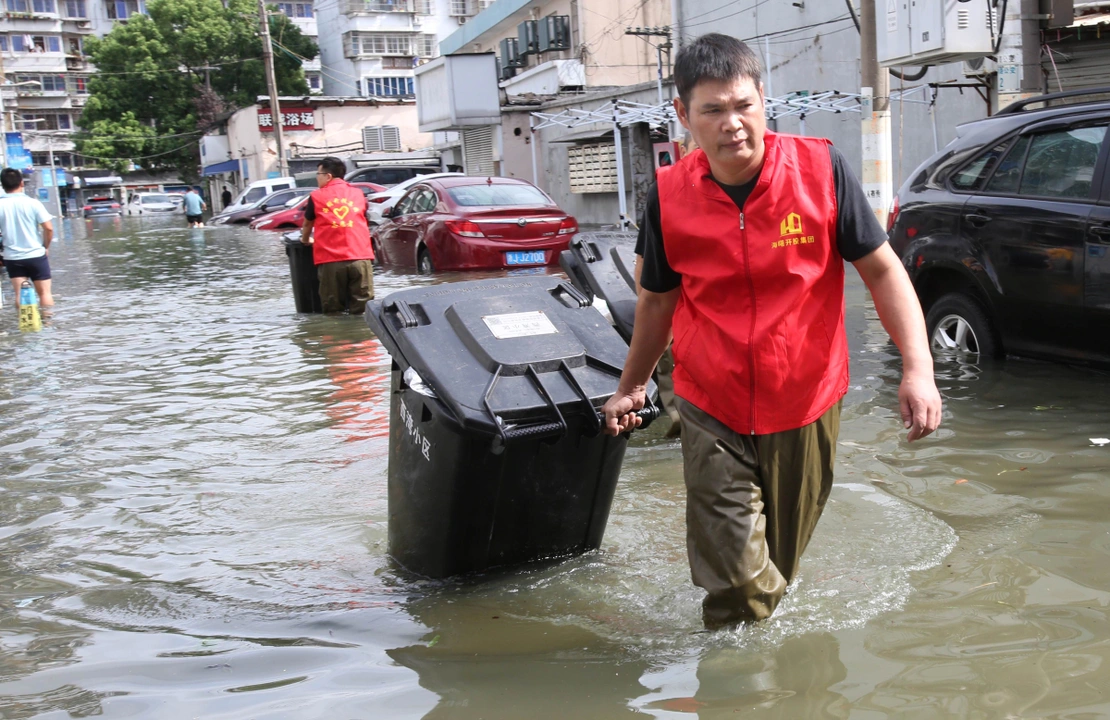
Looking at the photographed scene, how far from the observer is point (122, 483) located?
5891mm

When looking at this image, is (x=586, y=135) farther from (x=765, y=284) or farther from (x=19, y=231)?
(x=765, y=284)

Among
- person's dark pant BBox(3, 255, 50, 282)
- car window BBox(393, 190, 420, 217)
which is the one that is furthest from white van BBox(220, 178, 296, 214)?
person's dark pant BBox(3, 255, 50, 282)

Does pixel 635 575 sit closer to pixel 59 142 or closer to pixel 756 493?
pixel 756 493

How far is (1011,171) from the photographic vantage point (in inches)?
262

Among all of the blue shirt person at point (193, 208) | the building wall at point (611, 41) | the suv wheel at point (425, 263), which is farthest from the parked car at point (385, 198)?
the blue shirt person at point (193, 208)

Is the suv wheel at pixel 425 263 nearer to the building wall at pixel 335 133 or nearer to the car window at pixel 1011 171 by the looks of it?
the car window at pixel 1011 171

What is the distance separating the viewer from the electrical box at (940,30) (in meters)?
11.7

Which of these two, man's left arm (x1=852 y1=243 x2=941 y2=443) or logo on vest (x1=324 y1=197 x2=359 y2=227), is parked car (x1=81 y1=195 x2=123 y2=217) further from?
man's left arm (x1=852 y1=243 x2=941 y2=443)

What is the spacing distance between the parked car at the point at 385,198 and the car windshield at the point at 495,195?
0.97m

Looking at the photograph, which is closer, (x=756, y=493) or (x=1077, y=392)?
(x=756, y=493)

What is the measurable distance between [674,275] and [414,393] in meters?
0.99

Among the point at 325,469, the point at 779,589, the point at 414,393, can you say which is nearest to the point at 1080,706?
the point at 779,589

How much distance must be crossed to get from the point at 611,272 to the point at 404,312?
2250mm

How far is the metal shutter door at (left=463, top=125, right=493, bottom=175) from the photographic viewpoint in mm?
32844
